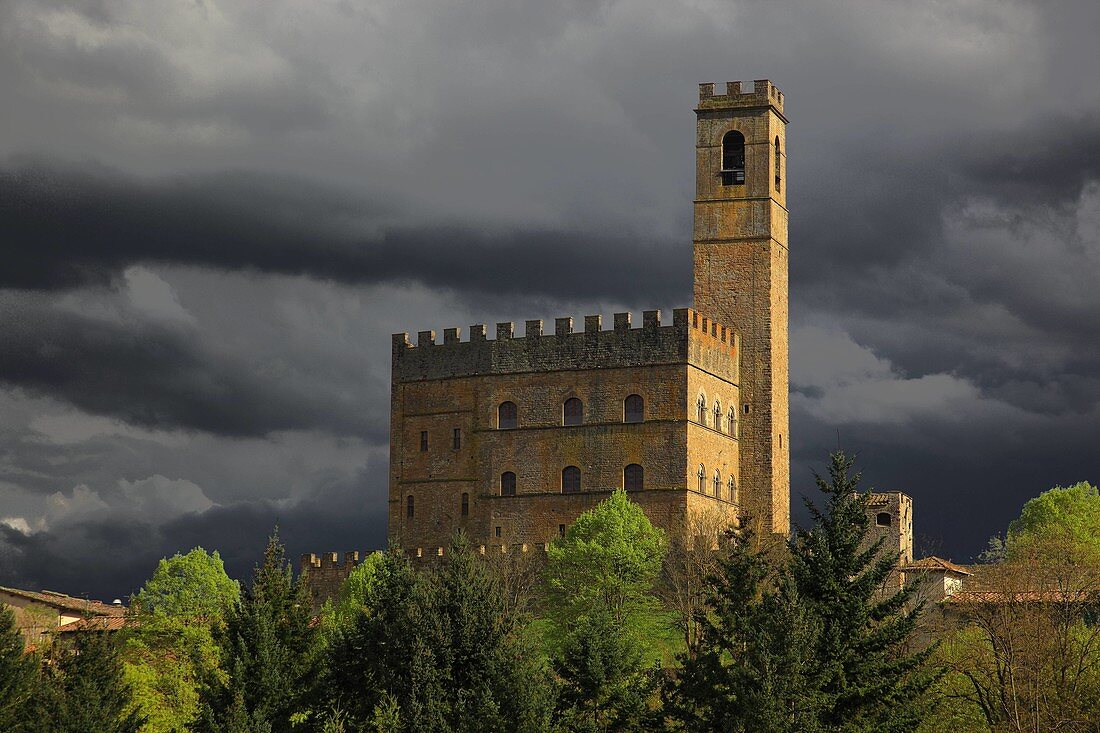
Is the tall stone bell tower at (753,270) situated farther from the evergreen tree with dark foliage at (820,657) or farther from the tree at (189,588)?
the evergreen tree with dark foliage at (820,657)

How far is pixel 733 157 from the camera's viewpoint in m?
92.8

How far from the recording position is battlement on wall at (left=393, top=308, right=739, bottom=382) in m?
87.1

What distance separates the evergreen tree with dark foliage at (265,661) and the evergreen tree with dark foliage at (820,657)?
1248cm

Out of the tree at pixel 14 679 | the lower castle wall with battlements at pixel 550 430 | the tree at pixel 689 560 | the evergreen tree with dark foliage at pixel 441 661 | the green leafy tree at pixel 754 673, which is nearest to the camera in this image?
the green leafy tree at pixel 754 673

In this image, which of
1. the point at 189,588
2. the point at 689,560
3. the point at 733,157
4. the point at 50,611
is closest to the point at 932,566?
the point at 689,560

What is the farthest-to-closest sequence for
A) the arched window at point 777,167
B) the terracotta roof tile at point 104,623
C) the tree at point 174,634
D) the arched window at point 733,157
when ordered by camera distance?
the arched window at point 777,167, the arched window at point 733,157, the terracotta roof tile at point 104,623, the tree at point 174,634

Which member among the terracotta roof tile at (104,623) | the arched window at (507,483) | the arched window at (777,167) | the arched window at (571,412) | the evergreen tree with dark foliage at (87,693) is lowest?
the evergreen tree with dark foliage at (87,693)

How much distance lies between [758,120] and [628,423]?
618 inches

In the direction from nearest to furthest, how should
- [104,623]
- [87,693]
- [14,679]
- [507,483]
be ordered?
[87,693] → [14,679] → [104,623] → [507,483]

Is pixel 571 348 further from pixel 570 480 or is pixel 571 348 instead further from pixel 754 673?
pixel 754 673

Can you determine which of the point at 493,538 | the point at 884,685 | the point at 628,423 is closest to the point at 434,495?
the point at 493,538

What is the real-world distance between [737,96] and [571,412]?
663 inches

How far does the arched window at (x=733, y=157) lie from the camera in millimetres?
92125

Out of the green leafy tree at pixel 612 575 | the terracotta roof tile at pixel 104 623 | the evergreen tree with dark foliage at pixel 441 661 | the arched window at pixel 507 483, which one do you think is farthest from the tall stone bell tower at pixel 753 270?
the evergreen tree with dark foliage at pixel 441 661
